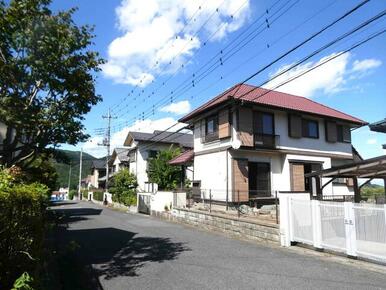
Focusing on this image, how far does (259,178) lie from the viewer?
20672 millimetres

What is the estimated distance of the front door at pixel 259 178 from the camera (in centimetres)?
2038

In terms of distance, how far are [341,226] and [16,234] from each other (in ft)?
27.4

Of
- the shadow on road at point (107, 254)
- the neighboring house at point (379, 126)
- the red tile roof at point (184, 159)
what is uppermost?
the neighboring house at point (379, 126)

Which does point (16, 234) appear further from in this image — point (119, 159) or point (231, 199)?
point (119, 159)

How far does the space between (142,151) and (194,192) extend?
19318mm

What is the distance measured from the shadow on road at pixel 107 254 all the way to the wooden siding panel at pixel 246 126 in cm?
822

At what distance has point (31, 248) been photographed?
5148 mm

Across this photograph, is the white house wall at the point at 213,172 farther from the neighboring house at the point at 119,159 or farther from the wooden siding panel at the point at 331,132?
the neighboring house at the point at 119,159

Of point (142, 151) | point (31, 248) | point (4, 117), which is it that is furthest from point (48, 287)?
point (142, 151)

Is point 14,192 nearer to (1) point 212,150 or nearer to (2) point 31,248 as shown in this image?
(2) point 31,248

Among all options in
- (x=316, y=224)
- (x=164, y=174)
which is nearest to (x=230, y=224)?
(x=316, y=224)

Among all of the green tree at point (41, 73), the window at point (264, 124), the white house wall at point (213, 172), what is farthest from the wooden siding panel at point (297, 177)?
the green tree at point (41, 73)

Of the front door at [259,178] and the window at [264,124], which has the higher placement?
the window at [264,124]

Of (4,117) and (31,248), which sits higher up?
(4,117)
